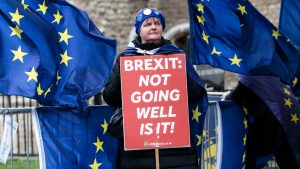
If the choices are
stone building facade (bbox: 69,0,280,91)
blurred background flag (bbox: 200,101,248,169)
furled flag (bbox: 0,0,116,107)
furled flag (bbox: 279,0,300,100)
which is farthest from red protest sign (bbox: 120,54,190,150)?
stone building facade (bbox: 69,0,280,91)

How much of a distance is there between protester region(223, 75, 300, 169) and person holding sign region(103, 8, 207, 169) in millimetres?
1670

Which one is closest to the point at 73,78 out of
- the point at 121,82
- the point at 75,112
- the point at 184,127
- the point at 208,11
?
the point at 75,112

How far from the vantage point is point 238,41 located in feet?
24.3

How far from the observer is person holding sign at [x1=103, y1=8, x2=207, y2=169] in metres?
5.94

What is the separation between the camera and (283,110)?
763 centimetres

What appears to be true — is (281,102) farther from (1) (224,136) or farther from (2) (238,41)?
(2) (238,41)

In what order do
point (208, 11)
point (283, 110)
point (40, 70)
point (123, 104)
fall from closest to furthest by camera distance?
point (123, 104)
point (40, 70)
point (208, 11)
point (283, 110)

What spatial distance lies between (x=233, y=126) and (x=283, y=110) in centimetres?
54

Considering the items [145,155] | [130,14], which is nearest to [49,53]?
[145,155]

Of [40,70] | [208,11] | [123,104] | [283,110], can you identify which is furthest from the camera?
[283,110]

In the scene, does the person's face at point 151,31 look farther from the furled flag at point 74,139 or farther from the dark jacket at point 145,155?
the furled flag at point 74,139

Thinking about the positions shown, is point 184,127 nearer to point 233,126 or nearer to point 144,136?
point 144,136

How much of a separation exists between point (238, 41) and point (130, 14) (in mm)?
13423

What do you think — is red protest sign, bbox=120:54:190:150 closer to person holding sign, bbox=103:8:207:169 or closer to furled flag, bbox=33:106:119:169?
person holding sign, bbox=103:8:207:169
